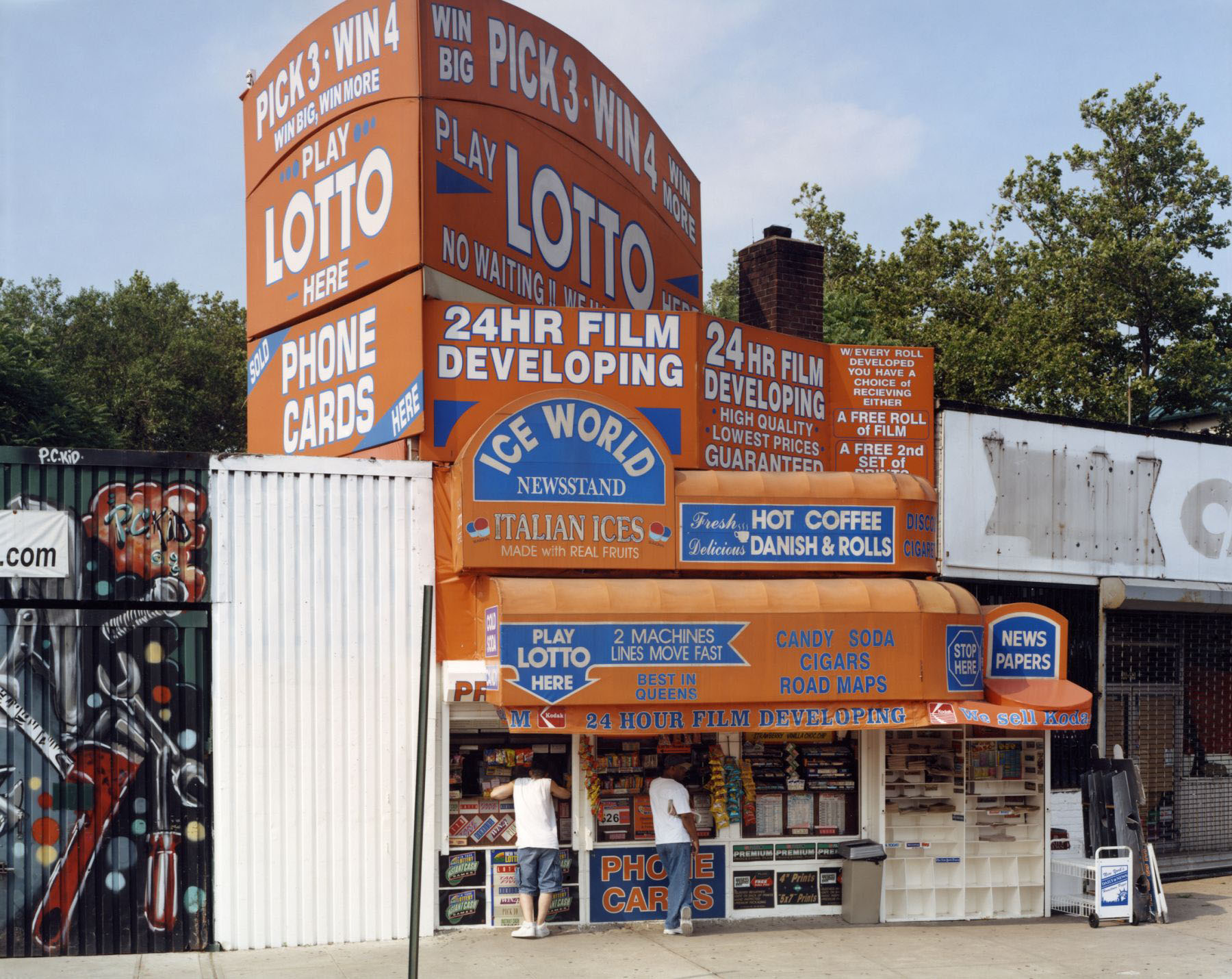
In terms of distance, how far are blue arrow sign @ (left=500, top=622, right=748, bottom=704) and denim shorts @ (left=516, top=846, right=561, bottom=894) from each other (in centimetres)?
143

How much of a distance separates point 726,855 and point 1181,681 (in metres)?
7.91

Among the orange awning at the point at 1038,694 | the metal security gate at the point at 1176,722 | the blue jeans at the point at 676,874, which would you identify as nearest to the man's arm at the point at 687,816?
the blue jeans at the point at 676,874

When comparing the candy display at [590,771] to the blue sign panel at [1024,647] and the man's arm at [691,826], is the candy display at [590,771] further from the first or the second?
the blue sign panel at [1024,647]

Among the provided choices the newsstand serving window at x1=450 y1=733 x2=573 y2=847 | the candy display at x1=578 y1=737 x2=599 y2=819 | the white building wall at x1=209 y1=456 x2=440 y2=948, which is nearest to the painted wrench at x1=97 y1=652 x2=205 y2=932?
the white building wall at x1=209 y1=456 x2=440 y2=948

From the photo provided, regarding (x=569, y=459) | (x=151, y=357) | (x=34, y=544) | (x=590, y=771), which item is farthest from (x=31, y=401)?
(x=590, y=771)

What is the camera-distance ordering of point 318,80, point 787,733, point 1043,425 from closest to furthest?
point 787,733
point 318,80
point 1043,425

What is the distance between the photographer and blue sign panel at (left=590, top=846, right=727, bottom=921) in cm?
1213

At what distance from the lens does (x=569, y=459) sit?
39.0 feet

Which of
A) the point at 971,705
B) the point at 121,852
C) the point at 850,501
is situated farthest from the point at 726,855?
the point at 121,852

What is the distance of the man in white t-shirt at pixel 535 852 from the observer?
11.5 meters

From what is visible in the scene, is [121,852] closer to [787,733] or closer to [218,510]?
[218,510]

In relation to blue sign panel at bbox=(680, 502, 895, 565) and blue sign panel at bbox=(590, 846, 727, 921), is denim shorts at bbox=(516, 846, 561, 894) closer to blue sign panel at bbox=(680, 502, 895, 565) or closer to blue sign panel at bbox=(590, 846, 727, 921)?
blue sign panel at bbox=(590, 846, 727, 921)

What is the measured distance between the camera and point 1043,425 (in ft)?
51.1

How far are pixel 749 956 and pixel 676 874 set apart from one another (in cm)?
106
